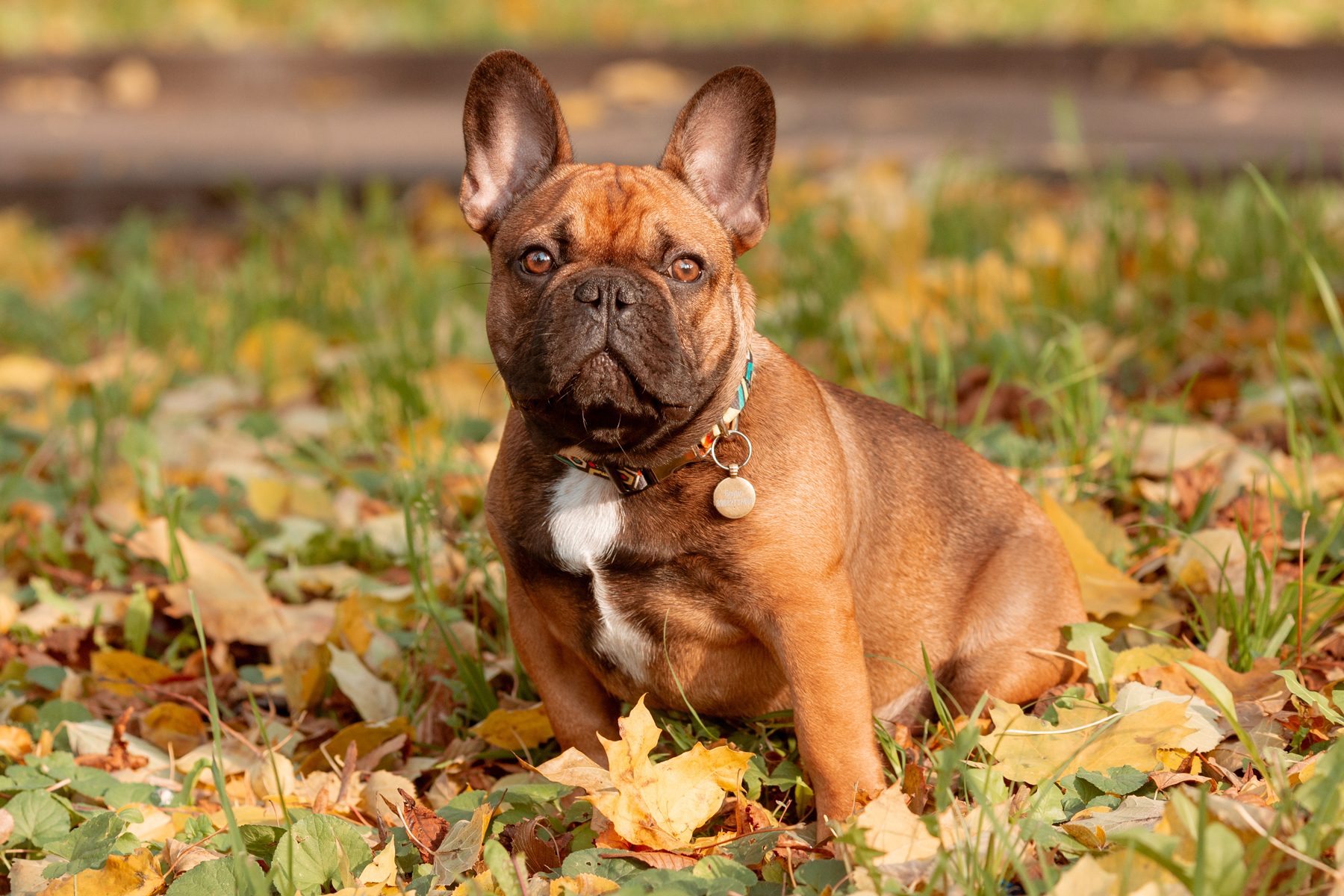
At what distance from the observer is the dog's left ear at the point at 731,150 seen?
9.92 feet

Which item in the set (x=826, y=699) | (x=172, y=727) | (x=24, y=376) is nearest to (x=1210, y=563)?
(x=826, y=699)

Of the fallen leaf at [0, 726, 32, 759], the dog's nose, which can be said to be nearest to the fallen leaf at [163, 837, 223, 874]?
the fallen leaf at [0, 726, 32, 759]

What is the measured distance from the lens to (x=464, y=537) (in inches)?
148

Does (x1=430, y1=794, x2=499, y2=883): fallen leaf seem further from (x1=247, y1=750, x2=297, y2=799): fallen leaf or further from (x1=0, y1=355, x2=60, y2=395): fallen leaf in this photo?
(x1=0, y1=355, x2=60, y2=395): fallen leaf

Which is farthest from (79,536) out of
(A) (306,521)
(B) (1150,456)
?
(B) (1150,456)

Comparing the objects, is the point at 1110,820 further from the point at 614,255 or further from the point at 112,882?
the point at 112,882

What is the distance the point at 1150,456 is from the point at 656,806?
214cm

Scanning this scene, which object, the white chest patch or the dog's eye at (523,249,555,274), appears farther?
the dog's eye at (523,249,555,274)

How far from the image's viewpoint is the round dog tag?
265 centimetres

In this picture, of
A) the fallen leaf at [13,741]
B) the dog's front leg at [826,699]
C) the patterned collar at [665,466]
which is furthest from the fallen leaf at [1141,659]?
the fallen leaf at [13,741]

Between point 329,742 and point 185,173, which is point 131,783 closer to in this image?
point 329,742

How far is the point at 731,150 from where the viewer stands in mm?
3078

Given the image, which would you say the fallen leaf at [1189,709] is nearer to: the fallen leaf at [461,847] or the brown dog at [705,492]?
the brown dog at [705,492]

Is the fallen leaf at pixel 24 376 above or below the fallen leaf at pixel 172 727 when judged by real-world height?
above
